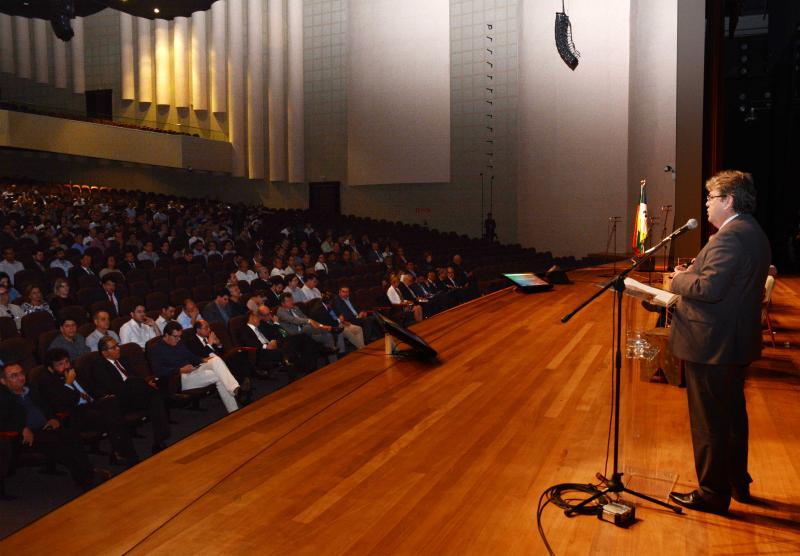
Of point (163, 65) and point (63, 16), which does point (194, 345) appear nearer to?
point (63, 16)

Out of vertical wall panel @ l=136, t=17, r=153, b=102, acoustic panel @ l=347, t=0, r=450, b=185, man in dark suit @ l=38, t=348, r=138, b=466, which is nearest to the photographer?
man in dark suit @ l=38, t=348, r=138, b=466

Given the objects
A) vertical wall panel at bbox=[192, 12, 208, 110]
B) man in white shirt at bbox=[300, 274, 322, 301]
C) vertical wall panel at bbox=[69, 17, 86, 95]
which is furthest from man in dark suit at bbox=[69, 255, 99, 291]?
vertical wall panel at bbox=[69, 17, 86, 95]

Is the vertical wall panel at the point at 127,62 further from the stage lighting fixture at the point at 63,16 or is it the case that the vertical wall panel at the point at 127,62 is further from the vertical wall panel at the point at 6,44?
the stage lighting fixture at the point at 63,16

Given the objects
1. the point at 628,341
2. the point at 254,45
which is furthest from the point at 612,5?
the point at 628,341

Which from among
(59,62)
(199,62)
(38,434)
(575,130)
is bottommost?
(38,434)

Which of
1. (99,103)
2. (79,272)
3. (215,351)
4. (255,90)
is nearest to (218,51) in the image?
(255,90)

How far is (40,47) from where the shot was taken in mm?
15352

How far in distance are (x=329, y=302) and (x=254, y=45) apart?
33.2ft

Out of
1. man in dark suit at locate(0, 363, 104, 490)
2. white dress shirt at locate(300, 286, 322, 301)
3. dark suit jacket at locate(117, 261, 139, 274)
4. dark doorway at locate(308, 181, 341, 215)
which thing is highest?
dark doorway at locate(308, 181, 341, 215)

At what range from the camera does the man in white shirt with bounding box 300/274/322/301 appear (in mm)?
5570

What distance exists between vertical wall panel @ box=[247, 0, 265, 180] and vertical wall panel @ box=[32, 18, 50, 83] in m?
5.27

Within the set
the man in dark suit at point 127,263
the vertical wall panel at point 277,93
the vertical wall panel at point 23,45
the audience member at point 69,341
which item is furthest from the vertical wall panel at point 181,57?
the audience member at point 69,341

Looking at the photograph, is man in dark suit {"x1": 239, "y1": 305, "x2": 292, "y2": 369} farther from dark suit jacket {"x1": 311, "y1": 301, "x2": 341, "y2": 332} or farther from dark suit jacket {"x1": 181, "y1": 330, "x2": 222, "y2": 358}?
dark suit jacket {"x1": 311, "y1": 301, "x2": 341, "y2": 332}

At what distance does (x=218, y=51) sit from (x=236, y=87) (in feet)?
2.94
